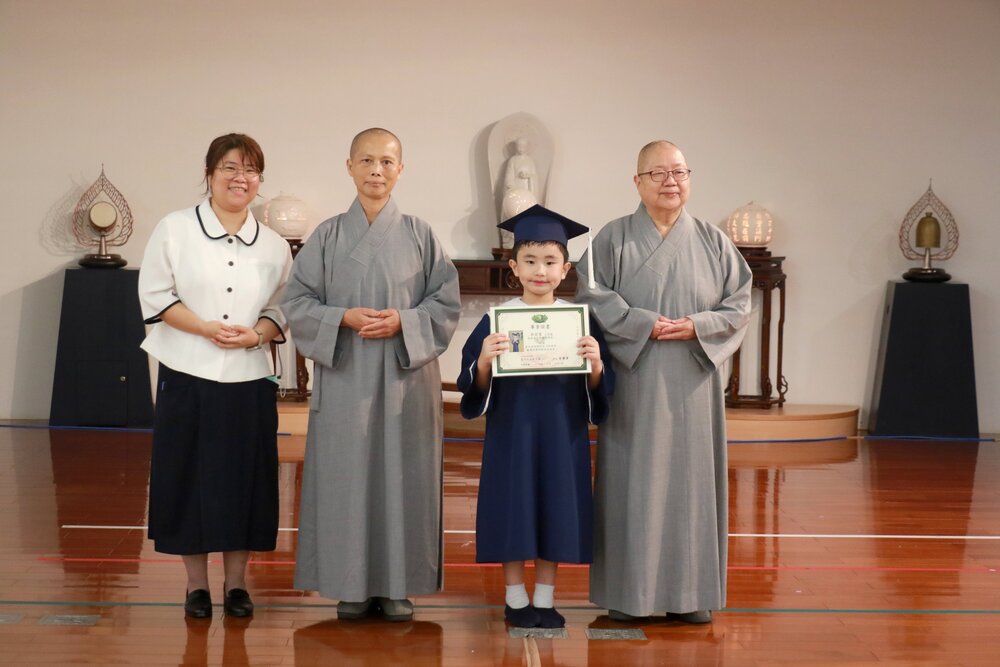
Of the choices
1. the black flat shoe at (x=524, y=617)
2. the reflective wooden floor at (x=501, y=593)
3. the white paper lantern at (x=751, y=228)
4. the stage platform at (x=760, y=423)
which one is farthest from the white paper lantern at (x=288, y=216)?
the black flat shoe at (x=524, y=617)

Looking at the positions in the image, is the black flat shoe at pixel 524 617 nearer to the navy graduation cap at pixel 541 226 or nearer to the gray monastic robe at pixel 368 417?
the gray monastic robe at pixel 368 417

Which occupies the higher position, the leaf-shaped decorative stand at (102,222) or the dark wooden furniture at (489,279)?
the leaf-shaped decorative stand at (102,222)

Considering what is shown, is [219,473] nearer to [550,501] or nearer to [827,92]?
[550,501]

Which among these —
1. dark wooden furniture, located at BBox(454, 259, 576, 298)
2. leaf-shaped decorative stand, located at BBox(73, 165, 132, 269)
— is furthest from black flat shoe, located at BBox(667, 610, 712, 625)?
leaf-shaped decorative stand, located at BBox(73, 165, 132, 269)

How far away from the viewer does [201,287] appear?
3254 millimetres

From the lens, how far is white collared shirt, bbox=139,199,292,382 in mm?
3252

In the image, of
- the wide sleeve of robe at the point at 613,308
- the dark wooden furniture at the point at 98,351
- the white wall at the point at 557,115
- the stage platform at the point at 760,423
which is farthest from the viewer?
the white wall at the point at 557,115

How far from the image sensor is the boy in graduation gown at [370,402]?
3.24 metres

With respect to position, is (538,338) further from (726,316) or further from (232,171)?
(232,171)

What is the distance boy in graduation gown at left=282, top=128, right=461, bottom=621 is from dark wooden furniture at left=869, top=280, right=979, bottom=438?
14.2ft

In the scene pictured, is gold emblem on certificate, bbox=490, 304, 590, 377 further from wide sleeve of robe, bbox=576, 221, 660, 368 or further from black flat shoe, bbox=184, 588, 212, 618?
black flat shoe, bbox=184, 588, 212, 618

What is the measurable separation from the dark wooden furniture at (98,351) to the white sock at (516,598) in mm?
3996

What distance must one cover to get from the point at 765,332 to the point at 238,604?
440 centimetres

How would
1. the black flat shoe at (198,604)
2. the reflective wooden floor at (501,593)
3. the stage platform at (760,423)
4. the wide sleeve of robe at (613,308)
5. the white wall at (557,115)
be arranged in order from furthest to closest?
the white wall at (557,115) < the stage platform at (760,423) < the black flat shoe at (198,604) < the wide sleeve of robe at (613,308) < the reflective wooden floor at (501,593)
